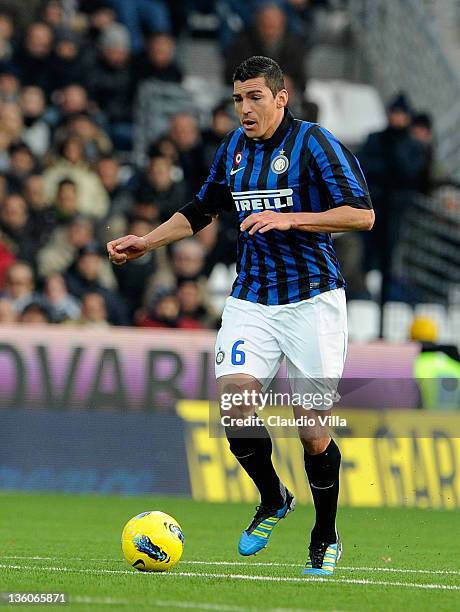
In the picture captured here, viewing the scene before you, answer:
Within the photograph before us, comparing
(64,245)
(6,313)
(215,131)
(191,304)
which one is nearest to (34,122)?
(215,131)

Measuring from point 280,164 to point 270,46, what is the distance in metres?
10.1

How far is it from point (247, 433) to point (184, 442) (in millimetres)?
5677

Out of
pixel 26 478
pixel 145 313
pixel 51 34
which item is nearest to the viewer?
pixel 26 478

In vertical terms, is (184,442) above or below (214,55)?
below

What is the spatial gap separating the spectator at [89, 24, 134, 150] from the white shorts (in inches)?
385

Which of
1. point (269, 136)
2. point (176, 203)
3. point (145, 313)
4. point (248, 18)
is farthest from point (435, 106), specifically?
point (269, 136)

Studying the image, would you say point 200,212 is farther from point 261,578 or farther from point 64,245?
point 64,245

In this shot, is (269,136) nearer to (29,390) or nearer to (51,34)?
(29,390)

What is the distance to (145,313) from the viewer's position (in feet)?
46.5

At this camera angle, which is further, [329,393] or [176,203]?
[176,203]

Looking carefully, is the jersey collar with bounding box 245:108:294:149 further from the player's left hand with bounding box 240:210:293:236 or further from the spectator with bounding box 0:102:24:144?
the spectator with bounding box 0:102:24:144

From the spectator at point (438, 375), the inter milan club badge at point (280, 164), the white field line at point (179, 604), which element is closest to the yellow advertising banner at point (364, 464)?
the spectator at point (438, 375)

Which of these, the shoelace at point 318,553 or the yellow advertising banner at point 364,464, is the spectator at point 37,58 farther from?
the shoelace at point 318,553

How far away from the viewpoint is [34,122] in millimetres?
15727
